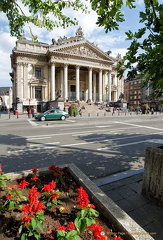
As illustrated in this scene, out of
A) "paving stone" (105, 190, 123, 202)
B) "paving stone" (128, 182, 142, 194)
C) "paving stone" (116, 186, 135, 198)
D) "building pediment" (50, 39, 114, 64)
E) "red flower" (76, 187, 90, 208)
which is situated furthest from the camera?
"building pediment" (50, 39, 114, 64)

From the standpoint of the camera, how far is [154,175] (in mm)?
3004

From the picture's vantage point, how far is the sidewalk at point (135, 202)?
246cm

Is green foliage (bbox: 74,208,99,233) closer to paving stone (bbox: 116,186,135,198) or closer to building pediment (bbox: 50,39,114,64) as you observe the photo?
paving stone (bbox: 116,186,135,198)

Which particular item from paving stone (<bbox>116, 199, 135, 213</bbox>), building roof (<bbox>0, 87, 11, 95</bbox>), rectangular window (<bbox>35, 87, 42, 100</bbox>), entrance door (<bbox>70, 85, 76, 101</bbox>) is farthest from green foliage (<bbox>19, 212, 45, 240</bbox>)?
building roof (<bbox>0, 87, 11, 95</bbox>)

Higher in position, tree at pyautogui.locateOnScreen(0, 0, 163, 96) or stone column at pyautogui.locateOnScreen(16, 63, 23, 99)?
stone column at pyautogui.locateOnScreen(16, 63, 23, 99)

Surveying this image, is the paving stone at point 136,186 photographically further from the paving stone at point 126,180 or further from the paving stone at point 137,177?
the paving stone at point 137,177

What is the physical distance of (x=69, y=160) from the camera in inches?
214

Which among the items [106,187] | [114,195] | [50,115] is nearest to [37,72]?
[50,115]

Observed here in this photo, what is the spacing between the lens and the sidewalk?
8.07ft

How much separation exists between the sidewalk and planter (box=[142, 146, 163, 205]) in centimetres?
17

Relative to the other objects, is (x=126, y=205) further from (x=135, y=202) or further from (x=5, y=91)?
(x=5, y=91)

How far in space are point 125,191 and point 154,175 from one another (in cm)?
88

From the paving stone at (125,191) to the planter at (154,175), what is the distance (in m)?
0.34

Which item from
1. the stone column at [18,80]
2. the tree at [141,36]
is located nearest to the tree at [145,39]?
the tree at [141,36]
